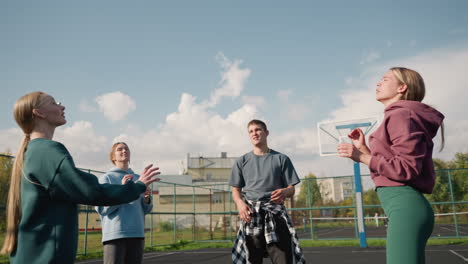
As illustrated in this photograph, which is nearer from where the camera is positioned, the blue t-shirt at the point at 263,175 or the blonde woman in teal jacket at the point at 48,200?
the blonde woman in teal jacket at the point at 48,200

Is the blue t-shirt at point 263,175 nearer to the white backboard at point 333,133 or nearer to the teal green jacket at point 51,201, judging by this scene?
the teal green jacket at point 51,201

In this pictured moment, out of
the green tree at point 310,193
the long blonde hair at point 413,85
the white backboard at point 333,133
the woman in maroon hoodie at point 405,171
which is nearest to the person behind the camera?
the woman in maroon hoodie at point 405,171

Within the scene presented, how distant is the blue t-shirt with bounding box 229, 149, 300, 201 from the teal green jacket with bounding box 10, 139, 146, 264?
6.07 feet

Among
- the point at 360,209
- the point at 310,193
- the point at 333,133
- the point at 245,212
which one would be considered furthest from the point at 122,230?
the point at 310,193

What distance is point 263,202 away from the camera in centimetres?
342

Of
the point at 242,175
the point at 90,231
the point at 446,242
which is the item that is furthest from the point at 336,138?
the point at 242,175

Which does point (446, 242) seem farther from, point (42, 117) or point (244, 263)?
point (42, 117)

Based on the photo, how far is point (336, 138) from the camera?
1295 cm

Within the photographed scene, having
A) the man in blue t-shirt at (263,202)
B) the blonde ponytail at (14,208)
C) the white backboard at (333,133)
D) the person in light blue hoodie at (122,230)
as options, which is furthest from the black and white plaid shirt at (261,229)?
the white backboard at (333,133)

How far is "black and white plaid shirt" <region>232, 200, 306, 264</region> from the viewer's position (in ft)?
10.8

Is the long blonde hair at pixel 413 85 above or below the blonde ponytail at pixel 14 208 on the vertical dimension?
above

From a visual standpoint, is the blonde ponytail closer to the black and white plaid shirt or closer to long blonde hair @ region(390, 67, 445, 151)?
the black and white plaid shirt

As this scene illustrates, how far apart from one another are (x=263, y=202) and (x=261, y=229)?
0.83 feet

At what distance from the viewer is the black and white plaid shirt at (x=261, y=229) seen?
3.28 metres
